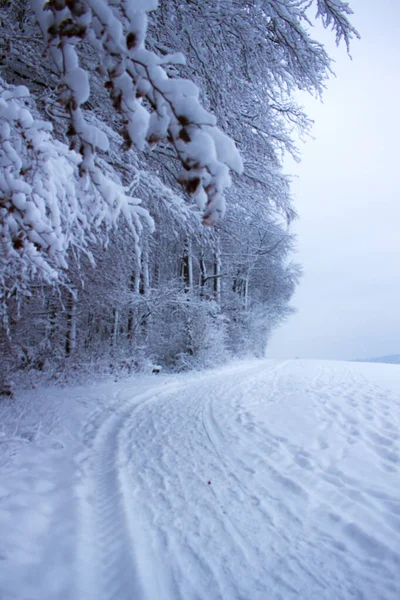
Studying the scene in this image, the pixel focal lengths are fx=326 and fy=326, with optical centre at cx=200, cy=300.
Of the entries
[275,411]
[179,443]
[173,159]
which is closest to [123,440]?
[179,443]

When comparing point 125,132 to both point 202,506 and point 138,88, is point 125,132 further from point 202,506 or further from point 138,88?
point 202,506

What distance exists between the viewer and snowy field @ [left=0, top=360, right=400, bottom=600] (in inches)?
77.5

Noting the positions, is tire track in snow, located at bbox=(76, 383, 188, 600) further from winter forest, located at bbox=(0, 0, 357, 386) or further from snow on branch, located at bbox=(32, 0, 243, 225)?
snow on branch, located at bbox=(32, 0, 243, 225)

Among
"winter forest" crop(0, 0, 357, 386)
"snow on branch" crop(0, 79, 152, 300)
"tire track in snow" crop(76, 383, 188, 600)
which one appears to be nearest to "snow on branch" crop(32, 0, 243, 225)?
"winter forest" crop(0, 0, 357, 386)

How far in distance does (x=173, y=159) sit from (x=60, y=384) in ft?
20.5

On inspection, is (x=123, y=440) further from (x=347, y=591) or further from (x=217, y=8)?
(x=217, y=8)

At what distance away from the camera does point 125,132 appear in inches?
49.4

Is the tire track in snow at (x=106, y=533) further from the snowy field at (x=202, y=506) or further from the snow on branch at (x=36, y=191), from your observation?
the snow on branch at (x=36, y=191)

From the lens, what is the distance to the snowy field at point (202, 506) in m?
1.97

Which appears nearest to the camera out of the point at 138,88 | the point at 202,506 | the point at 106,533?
the point at 138,88

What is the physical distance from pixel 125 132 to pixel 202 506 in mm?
2869

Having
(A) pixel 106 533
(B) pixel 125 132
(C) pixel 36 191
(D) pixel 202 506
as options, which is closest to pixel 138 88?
(B) pixel 125 132

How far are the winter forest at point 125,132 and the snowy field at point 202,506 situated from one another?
6.42ft

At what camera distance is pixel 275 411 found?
18.7 feet
